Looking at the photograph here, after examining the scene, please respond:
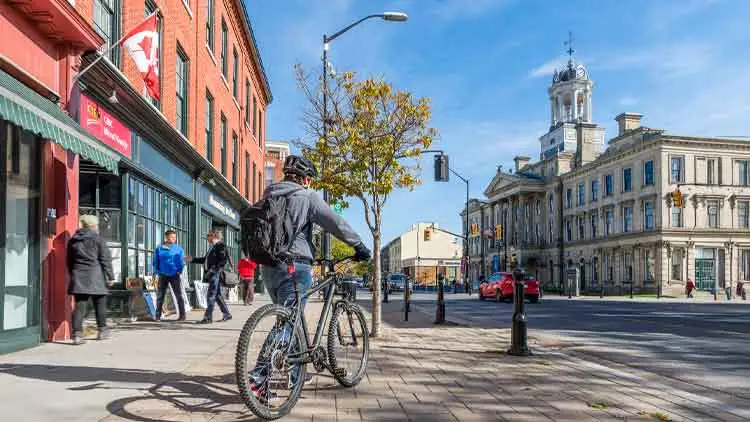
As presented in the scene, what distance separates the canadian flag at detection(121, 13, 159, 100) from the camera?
426 inches

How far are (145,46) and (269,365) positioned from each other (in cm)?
797

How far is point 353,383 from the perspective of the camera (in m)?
5.98

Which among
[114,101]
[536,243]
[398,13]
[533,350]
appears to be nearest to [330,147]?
[114,101]

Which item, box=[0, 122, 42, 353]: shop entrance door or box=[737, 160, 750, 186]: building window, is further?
box=[737, 160, 750, 186]: building window

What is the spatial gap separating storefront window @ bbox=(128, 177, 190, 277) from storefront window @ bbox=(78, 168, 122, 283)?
0.84ft

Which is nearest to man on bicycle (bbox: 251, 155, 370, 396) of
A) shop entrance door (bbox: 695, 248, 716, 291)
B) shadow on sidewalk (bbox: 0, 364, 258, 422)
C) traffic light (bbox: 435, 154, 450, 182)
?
shadow on sidewalk (bbox: 0, 364, 258, 422)

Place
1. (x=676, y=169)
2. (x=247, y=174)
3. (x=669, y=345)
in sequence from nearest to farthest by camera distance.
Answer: (x=669, y=345), (x=247, y=174), (x=676, y=169)

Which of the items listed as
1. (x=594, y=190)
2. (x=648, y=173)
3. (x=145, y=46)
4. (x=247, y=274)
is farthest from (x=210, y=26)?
(x=594, y=190)

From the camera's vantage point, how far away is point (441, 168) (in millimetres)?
29328

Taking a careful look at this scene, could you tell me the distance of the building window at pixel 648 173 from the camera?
5738 centimetres

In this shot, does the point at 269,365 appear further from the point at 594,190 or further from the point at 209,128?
the point at 594,190

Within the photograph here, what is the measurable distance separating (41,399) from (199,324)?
7.67 m

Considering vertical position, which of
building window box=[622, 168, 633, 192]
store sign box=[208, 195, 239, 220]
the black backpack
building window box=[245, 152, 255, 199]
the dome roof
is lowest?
the black backpack

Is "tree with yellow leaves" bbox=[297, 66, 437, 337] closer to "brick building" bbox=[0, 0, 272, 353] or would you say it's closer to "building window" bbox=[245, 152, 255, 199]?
"brick building" bbox=[0, 0, 272, 353]
